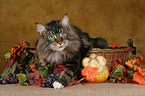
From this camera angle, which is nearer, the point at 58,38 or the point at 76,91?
the point at 76,91

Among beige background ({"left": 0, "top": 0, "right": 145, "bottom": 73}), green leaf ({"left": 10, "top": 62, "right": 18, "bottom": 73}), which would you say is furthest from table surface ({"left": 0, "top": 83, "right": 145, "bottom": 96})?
beige background ({"left": 0, "top": 0, "right": 145, "bottom": 73})

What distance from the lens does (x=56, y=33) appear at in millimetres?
1653

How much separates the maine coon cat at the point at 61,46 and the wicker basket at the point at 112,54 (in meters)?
0.11

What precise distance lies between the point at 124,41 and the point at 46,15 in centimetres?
Answer: 106

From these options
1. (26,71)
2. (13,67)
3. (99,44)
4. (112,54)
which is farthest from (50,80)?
(99,44)

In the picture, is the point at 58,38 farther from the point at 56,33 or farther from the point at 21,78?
the point at 21,78

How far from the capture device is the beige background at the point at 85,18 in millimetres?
2600

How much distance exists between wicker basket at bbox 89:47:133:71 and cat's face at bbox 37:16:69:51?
25cm

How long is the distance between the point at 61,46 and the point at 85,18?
114 centimetres

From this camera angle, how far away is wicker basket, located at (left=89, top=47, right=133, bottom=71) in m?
1.69

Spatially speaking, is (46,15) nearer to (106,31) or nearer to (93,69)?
(106,31)

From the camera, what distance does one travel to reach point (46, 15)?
2.63 m

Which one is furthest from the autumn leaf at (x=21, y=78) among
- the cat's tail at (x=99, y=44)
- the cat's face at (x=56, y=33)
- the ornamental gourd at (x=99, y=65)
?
the cat's tail at (x=99, y=44)

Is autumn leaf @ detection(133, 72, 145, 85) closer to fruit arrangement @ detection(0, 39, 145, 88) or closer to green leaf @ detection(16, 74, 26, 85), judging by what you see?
fruit arrangement @ detection(0, 39, 145, 88)
